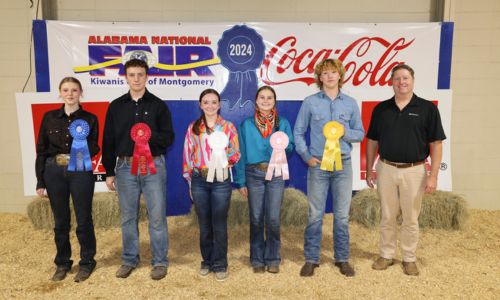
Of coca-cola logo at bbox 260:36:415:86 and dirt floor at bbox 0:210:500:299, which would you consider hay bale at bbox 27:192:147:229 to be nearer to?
dirt floor at bbox 0:210:500:299

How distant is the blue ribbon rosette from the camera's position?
2615mm

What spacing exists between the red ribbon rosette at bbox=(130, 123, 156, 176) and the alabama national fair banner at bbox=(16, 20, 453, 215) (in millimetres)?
1530

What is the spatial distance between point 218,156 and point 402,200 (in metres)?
1.31

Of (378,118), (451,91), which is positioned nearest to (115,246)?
(378,118)

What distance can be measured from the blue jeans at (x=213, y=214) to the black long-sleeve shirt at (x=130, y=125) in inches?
13.2

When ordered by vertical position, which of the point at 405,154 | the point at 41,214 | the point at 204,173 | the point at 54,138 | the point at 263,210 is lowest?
the point at 41,214

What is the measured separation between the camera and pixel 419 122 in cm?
272

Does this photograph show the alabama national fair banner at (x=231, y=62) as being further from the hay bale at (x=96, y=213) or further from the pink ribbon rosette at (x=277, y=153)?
the pink ribbon rosette at (x=277, y=153)

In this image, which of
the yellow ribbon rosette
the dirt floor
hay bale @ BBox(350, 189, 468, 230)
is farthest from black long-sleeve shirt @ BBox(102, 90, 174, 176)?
hay bale @ BBox(350, 189, 468, 230)

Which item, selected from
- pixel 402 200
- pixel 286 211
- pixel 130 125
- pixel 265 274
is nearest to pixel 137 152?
pixel 130 125

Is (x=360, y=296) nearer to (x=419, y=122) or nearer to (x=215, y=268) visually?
(x=215, y=268)

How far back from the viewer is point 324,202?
283cm

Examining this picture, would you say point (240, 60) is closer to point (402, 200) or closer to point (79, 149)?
point (79, 149)

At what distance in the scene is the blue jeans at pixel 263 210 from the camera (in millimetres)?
2756
